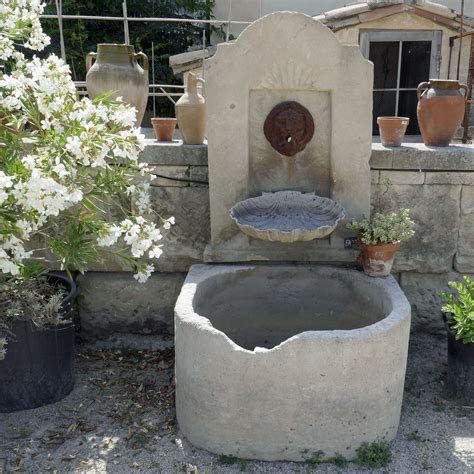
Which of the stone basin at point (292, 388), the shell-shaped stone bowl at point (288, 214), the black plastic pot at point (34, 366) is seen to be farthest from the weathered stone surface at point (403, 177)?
the black plastic pot at point (34, 366)

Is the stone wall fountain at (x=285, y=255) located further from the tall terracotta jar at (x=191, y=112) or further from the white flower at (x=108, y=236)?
the white flower at (x=108, y=236)

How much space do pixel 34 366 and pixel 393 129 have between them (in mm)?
2447

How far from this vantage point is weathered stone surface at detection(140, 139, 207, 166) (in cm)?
369

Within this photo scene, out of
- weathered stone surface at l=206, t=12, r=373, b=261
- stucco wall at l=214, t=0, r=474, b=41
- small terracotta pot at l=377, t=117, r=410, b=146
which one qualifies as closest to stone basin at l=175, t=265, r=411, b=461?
weathered stone surface at l=206, t=12, r=373, b=261

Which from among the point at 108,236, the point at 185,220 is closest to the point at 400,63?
the point at 185,220

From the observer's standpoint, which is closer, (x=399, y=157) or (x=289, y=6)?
(x=399, y=157)

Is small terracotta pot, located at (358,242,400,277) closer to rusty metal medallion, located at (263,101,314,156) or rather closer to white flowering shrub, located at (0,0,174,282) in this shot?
rusty metal medallion, located at (263,101,314,156)

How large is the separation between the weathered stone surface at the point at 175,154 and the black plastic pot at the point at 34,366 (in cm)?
95

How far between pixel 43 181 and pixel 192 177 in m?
1.60

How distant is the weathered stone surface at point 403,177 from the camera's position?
3.63 metres

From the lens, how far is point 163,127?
3.84 metres

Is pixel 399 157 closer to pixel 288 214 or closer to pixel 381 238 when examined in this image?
pixel 381 238

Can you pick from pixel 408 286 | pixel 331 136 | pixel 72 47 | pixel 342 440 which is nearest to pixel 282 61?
pixel 331 136

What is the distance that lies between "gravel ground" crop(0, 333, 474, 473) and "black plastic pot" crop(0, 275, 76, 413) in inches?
2.7
